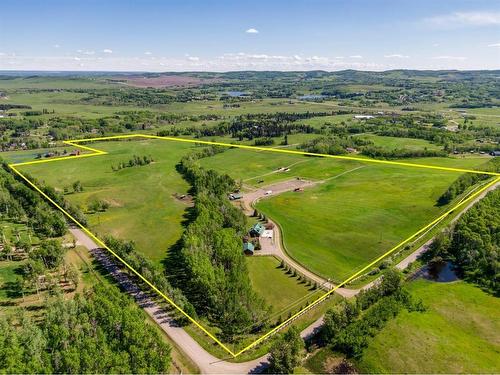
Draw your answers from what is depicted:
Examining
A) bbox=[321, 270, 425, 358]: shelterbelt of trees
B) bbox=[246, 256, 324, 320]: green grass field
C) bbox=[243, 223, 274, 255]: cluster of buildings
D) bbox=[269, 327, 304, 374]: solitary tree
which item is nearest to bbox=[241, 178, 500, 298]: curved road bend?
bbox=[243, 223, 274, 255]: cluster of buildings

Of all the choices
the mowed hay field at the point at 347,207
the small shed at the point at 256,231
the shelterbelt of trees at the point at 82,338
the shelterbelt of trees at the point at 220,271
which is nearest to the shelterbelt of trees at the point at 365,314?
the mowed hay field at the point at 347,207

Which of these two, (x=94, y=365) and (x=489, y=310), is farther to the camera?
(x=489, y=310)

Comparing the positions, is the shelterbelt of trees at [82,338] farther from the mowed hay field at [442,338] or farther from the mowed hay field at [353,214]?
the mowed hay field at [353,214]

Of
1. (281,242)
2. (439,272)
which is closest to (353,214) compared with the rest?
(281,242)

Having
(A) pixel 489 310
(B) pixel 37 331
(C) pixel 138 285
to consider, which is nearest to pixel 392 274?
(A) pixel 489 310

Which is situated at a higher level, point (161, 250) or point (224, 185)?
point (224, 185)

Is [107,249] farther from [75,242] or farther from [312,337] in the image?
[312,337]

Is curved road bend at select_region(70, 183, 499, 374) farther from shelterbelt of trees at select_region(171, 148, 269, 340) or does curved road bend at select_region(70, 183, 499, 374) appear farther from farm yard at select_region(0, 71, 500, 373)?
shelterbelt of trees at select_region(171, 148, 269, 340)
